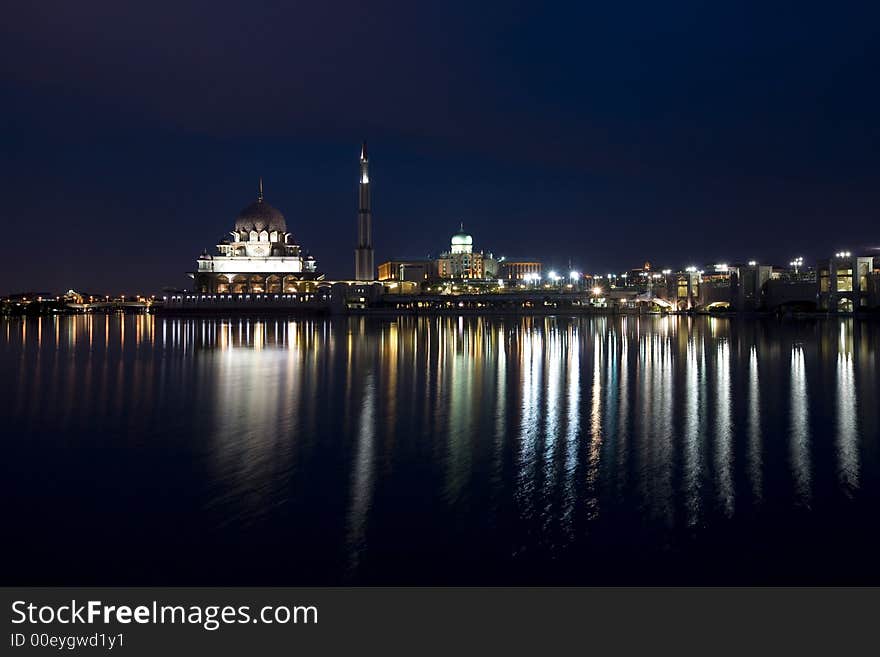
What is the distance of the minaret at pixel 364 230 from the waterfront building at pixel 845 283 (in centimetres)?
4704

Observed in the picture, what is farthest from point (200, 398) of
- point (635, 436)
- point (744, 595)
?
point (744, 595)

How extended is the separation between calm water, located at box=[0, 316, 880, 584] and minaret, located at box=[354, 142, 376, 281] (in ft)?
227

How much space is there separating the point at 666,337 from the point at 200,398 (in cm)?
2303

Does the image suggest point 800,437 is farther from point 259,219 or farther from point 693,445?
point 259,219

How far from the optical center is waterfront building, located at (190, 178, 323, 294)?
8300cm

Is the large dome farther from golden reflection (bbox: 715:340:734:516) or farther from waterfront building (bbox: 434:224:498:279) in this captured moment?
golden reflection (bbox: 715:340:734:516)

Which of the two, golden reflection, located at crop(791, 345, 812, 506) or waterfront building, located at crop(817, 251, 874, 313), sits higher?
waterfront building, located at crop(817, 251, 874, 313)

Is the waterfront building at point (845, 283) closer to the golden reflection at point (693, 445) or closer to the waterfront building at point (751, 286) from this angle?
the waterfront building at point (751, 286)

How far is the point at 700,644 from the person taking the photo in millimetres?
4797

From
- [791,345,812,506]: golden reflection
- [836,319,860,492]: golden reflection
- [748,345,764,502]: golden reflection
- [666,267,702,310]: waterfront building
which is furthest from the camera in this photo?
[666,267,702,310]: waterfront building

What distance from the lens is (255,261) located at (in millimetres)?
83562

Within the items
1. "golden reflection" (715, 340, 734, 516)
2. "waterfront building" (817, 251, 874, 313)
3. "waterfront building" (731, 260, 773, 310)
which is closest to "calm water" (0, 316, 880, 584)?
"golden reflection" (715, 340, 734, 516)

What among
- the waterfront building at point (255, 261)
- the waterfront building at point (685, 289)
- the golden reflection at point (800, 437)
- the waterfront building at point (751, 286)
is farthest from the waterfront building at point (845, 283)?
the waterfront building at point (255, 261)

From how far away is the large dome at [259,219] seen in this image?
84.3 metres
